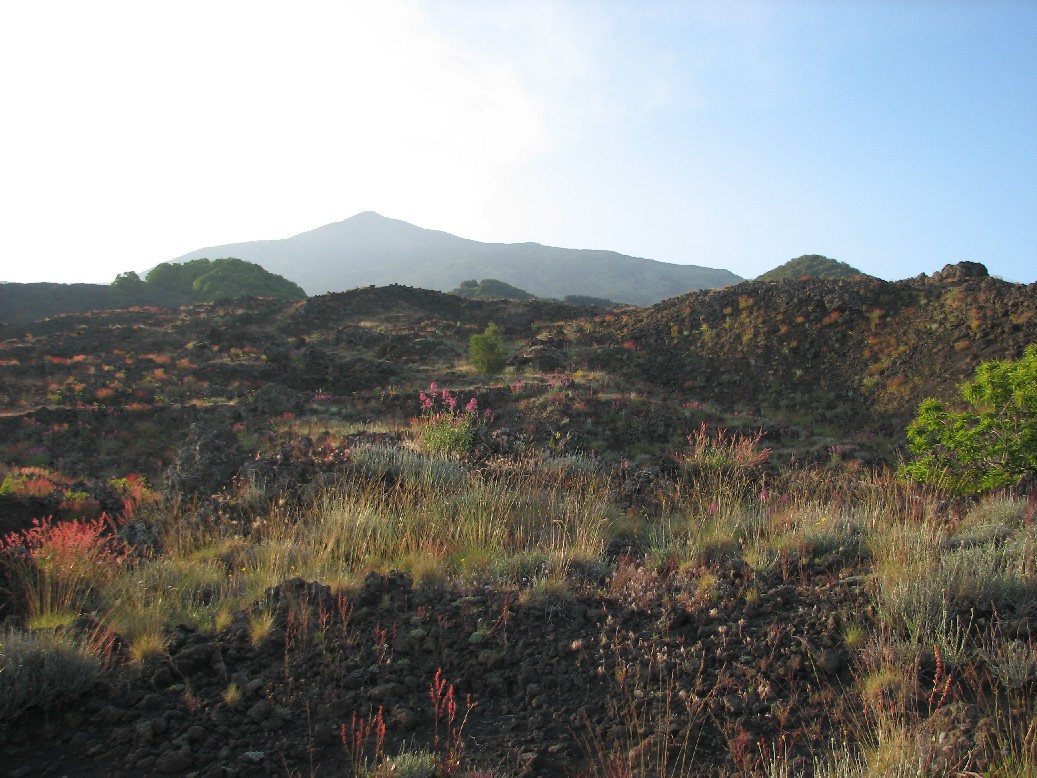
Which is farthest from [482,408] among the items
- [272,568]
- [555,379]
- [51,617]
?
[51,617]

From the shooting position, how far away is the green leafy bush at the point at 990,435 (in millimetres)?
5426

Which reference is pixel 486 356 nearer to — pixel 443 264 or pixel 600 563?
pixel 600 563

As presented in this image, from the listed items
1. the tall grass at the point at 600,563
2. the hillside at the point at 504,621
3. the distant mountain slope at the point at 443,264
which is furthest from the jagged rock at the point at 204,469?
the distant mountain slope at the point at 443,264

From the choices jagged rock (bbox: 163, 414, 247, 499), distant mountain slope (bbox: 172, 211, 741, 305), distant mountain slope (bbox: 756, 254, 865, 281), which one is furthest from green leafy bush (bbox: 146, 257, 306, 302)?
distant mountain slope (bbox: 172, 211, 741, 305)

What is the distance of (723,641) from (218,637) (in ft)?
8.50

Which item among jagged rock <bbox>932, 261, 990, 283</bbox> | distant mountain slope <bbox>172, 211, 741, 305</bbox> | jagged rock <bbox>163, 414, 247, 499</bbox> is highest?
distant mountain slope <bbox>172, 211, 741, 305</bbox>

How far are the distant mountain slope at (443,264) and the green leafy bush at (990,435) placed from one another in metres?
94.7

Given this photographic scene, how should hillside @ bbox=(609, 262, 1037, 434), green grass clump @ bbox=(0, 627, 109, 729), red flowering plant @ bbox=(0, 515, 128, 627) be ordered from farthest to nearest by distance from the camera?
1. hillside @ bbox=(609, 262, 1037, 434)
2. red flowering plant @ bbox=(0, 515, 128, 627)
3. green grass clump @ bbox=(0, 627, 109, 729)

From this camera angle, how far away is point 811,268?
1834 inches

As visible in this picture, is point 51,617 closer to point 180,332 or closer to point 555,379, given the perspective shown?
point 555,379

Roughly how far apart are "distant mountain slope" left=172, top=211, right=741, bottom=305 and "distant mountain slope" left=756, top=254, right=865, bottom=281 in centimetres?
4953

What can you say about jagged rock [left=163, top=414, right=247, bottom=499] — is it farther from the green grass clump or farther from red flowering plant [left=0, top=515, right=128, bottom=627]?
the green grass clump

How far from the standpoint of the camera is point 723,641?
303 centimetres

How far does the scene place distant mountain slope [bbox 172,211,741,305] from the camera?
120m
